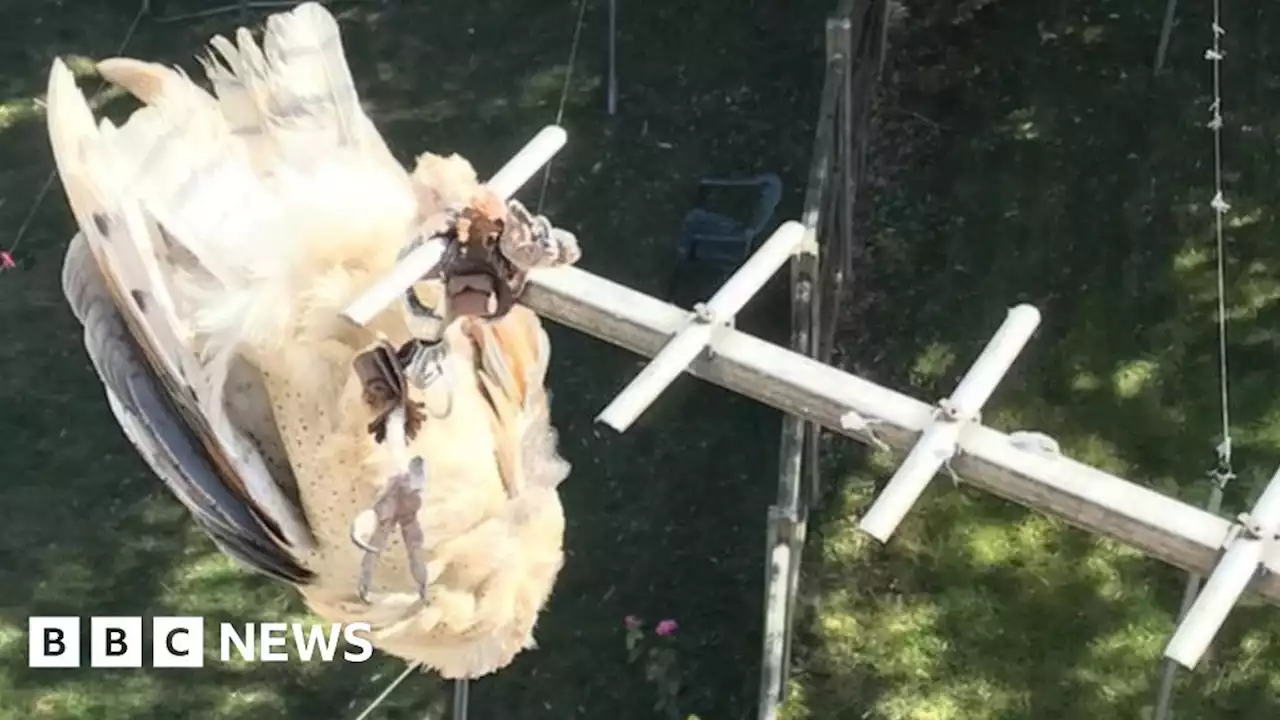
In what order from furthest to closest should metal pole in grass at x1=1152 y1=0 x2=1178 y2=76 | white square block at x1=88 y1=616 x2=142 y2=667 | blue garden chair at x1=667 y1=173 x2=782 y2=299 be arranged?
1. metal pole in grass at x1=1152 y1=0 x2=1178 y2=76
2. blue garden chair at x1=667 y1=173 x2=782 y2=299
3. white square block at x1=88 y1=616 x2=142 y2=667

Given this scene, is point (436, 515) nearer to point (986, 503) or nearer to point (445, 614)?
point (445, 614)

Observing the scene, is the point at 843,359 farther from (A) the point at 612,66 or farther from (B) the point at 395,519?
(B) the point at 395,519

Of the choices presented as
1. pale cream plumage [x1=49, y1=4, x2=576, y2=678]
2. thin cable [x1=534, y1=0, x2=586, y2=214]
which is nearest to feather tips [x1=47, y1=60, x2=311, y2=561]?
pale cream plumage [x1=49, y1=4, x2=576, y2=678]

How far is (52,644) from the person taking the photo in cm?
404

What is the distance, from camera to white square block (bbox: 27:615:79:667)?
4.01m

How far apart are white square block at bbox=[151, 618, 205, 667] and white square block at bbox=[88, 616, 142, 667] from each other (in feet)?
0.16

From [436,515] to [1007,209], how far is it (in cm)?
348

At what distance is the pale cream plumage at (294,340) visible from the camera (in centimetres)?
175

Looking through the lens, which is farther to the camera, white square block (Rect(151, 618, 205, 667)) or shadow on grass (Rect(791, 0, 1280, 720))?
white square block (Rect(151, 618, 205, 667))

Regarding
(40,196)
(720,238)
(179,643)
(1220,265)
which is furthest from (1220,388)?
(40,196)

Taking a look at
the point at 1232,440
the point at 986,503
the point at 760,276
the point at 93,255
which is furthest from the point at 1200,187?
the point at 93,255

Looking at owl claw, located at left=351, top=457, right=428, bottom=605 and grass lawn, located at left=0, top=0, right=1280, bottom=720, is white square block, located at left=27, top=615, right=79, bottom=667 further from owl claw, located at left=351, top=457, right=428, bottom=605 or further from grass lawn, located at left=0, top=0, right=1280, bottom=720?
owl claw, located at left=351, top=457, right=428, bottom=605

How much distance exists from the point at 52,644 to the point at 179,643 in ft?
1.17

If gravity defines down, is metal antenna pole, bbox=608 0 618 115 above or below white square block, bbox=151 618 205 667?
above
